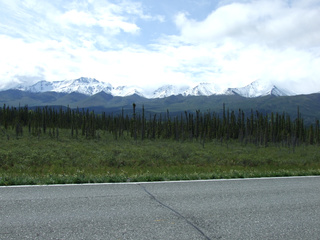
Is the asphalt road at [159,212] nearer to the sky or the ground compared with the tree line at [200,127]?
nearer to the sky

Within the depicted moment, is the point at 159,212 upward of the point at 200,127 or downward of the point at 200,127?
upward

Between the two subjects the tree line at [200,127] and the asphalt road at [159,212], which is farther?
the tree line at [200,127]

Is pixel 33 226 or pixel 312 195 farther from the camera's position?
pixel 312 195

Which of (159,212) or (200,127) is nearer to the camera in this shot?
(159,212)

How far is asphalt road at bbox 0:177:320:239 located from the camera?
458 centimetres

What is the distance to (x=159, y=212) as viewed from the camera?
5.62 m

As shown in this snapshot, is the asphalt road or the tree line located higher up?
the asphalt road

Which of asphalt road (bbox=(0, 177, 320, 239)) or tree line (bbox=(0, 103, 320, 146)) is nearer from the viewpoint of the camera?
asphalt road (bbox=(0, 177, 320, 239))

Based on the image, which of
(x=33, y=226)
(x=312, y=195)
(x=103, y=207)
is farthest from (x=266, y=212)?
(x=33, y=226)

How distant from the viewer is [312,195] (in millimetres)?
7438

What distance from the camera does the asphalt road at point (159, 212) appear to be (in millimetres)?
4582

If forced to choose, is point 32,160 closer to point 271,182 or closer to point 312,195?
point 271,182

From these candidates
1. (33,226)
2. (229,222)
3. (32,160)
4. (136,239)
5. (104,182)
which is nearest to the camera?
(136,239)

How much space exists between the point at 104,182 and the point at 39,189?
205 centimetres
